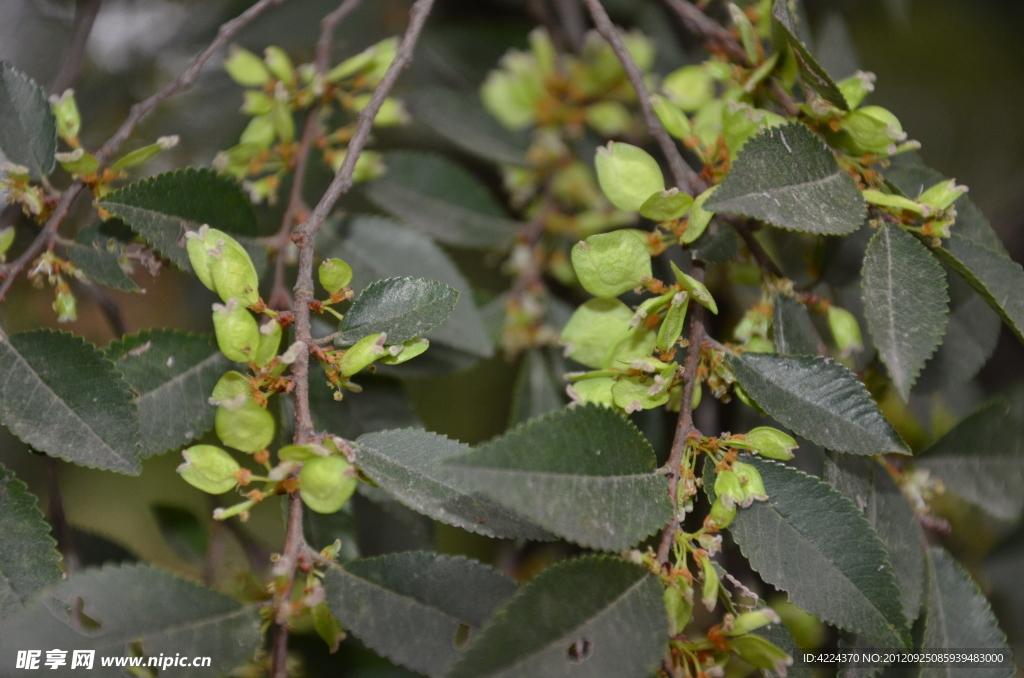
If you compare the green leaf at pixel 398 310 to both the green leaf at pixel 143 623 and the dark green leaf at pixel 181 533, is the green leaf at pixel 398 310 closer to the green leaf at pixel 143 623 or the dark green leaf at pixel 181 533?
the green leaf at pixel 143 623

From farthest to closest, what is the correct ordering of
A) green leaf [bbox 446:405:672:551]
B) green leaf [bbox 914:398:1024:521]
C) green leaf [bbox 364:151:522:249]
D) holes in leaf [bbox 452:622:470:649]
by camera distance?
green leaf [bbox 364:151:522:249], green leaf [bbox 914:398:1024:521], holes in leaf [bbox 452:622:470:649], green leaf [bbox 446:405:672:551]

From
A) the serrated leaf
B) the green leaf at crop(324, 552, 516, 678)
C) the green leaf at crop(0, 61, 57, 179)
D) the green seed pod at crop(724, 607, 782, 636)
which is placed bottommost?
the serrated leaf

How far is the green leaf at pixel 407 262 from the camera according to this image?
0.87m

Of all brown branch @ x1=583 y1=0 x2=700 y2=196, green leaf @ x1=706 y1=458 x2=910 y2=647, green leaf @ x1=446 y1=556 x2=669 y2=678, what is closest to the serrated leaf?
green leaf @ x1=706 y1=458 x2=910 y2=647

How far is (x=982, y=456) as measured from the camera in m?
0.83

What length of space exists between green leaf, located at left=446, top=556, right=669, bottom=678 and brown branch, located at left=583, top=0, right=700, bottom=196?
0.37 m

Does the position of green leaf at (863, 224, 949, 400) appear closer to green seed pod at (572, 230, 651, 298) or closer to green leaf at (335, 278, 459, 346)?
green seed pod at (572, 230, 651, 298)

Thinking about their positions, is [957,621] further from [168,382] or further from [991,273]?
[168,382]

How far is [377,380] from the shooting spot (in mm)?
889

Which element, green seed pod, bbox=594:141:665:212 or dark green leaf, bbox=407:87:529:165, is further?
dark green leaf, bbox=407:87:529:165

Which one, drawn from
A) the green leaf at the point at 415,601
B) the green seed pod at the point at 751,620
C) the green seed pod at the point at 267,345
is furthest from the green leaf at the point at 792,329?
the green seed pod at the point at 267,345

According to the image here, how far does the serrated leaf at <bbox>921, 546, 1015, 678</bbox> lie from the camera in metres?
0.68

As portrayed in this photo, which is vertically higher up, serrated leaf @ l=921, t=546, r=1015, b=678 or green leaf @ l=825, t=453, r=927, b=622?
green leaf @ l=825, t=453, r=927, b=622

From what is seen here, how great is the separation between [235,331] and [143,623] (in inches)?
9.1
